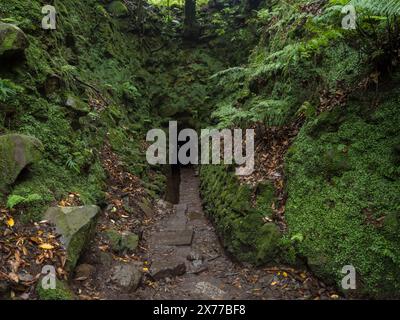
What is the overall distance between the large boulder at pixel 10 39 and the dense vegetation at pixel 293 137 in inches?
11.9

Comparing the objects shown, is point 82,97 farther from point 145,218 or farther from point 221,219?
point 221,219

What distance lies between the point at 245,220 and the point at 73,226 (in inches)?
117

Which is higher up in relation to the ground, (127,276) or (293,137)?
(293,137)

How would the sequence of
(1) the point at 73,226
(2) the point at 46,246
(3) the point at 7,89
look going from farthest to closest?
1. (3) the point at 7,89
2. (1) the point at 73,226
3. (2) the point at 46,246

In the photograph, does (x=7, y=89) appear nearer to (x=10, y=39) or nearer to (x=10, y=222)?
(x=10, y=39)

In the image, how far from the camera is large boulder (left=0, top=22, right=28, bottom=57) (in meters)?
5.86

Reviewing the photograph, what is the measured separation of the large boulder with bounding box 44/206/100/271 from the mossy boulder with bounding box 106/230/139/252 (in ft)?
1.90

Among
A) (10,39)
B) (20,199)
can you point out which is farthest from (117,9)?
(20,199)

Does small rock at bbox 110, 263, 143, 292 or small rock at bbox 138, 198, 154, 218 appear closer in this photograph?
small rock at bbox 110, 263, 143, 292

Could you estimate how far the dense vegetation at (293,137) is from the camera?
4879mm

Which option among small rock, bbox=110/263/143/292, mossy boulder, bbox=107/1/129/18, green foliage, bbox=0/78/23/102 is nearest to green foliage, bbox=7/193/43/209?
small rock, bbox=110/263/143/292

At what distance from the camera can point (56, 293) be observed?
4008 millimetres

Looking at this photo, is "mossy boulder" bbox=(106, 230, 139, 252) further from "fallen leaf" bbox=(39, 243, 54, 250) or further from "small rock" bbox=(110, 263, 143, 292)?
"fallen leaf" bbox=(39, 243, 54, 250)
